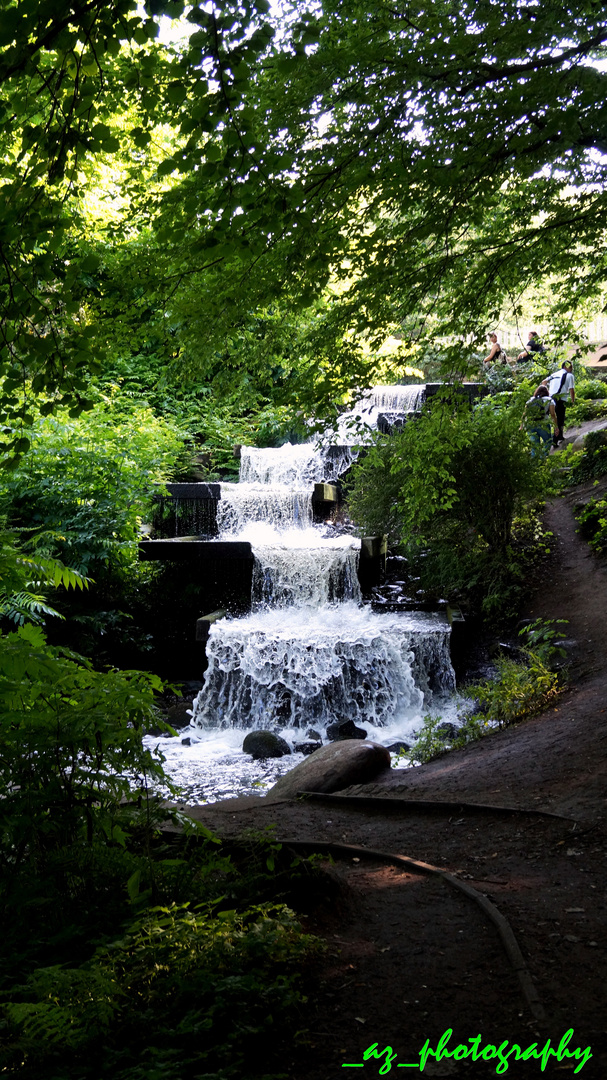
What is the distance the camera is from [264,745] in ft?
31.3

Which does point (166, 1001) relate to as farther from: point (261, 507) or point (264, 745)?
point (261, 507)

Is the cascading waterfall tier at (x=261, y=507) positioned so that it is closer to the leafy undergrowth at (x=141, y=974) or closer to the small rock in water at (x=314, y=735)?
the small rock in water at (x=314, y=735)

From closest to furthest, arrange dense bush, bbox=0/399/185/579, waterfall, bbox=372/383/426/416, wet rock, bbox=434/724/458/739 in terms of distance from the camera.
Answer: wet rock, bbox=434/724/458/739 < dense bush, bbox=0/399/185/579 < waterfall, bbox=372/383/426/416

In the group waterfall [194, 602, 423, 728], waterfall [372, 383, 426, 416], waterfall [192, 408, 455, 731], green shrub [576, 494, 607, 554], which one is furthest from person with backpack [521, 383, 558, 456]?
Answer: waterfall [372, 383, 426, 416]

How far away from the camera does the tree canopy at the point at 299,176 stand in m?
3.78

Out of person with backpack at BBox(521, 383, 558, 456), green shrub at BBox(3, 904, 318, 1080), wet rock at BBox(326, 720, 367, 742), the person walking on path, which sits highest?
the person walking on path

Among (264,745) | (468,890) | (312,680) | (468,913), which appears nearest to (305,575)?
(312,680)

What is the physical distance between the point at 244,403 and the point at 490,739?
14.3ft

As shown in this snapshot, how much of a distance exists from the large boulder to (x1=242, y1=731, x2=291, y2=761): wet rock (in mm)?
1744

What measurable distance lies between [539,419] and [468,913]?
872 centimetres

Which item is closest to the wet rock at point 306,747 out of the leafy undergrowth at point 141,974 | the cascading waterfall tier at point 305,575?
the cascading waterfall tier at point 305,575

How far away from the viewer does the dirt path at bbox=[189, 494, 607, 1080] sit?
2.65 metres

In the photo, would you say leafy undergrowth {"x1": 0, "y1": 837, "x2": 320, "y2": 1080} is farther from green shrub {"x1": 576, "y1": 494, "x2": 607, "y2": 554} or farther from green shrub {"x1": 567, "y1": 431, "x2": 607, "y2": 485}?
green shrub {"x1": 567, "y1": 431, "x2": 607, "y2": 485}

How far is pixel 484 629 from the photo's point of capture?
1162cm
